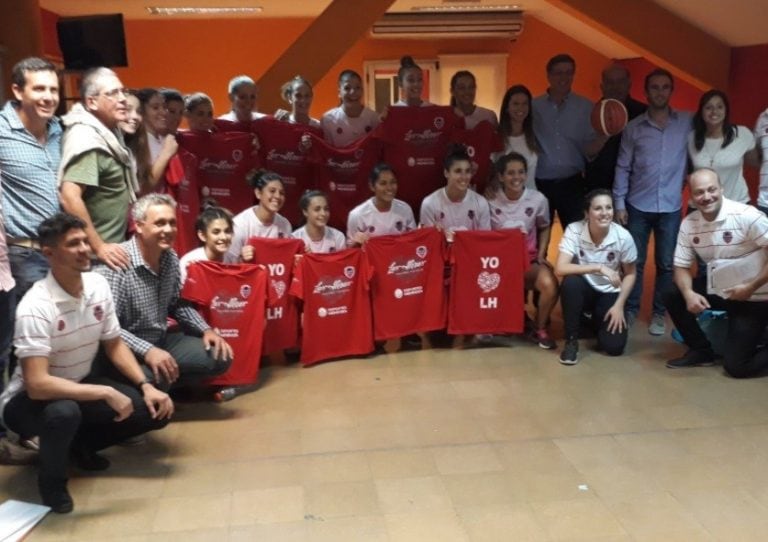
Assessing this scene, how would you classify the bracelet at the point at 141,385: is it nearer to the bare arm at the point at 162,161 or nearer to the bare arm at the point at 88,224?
the bare arm at the point at 88,224

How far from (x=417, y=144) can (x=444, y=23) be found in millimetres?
5333

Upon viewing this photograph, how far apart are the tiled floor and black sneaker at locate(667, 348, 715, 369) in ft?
0.23

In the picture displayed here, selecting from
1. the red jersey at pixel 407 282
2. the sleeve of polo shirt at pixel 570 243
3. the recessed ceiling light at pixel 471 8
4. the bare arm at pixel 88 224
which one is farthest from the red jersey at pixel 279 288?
the recessed ceiling light at pixel 471 8

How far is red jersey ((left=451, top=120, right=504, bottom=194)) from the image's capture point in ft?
15.6

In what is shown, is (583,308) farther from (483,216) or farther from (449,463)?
(449,463)

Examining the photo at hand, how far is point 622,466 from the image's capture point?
2.97 meters

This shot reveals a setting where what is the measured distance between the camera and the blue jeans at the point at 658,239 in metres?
4.71

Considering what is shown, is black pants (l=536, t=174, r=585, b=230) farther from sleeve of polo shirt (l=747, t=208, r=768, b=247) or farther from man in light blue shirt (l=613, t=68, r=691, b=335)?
sleeve of polo shirt (l=747, t=208, r=768, b=247)

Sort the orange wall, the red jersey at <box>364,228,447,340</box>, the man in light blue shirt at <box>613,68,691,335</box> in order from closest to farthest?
the red jersey at <box>364,228,447,340</box>
the man in light blue shirt at <box>613,68,691,335</box>
the orange wall

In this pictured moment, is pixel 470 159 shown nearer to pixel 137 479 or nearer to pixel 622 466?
pixel 622 466

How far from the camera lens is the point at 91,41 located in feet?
17.6

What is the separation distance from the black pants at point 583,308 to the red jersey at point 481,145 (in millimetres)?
964

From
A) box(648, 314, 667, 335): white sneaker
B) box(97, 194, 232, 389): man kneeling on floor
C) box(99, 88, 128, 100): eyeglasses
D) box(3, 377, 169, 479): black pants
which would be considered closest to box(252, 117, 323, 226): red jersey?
box(97, 194, 232, 389): man kneeling on floor

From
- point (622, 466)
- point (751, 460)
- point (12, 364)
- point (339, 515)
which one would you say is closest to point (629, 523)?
point (622, 466)
